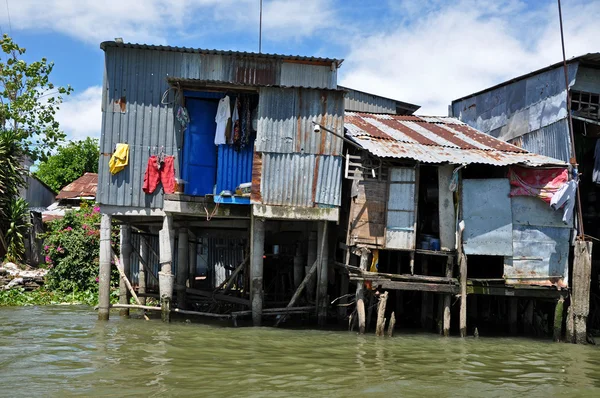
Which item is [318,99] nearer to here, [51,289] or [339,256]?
[339,256]

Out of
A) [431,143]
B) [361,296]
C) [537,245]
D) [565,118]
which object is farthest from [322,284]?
[565,118]

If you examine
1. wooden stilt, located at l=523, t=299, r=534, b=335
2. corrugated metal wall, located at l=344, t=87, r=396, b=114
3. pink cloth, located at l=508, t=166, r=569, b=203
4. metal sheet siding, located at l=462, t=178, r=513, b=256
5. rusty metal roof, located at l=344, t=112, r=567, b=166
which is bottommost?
wooden stilt, located at l=523, t=299, r=534, b=335

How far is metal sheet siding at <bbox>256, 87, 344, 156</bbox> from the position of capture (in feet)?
49.2

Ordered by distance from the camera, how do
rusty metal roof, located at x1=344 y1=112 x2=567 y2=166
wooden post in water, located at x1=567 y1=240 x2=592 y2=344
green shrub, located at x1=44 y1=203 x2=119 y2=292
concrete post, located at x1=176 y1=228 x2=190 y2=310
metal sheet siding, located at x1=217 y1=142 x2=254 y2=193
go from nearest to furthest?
wooden post in water, located at x1=567 y1=240 x2=592 y2=344 < rusty metal roof, located at x1=344 y1=112 x2=567 y2=166 < metal sheet siding, located at x1=217 y1=142 x2=254 y2=193 < concrete post, located at x1=176 y1=228 x2=190 y2=310 < green shrub, located at x1=44 y1=203 x2=119 y2=292

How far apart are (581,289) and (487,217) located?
259 centimetres

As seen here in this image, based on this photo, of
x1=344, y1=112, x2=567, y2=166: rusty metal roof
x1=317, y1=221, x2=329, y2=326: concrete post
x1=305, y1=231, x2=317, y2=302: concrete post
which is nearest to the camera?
x1=344, y1=112, x2=567, y2=166: rusty metal roof

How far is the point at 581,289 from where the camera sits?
14438 mm

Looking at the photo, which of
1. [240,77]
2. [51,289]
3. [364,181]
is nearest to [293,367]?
[364,181]

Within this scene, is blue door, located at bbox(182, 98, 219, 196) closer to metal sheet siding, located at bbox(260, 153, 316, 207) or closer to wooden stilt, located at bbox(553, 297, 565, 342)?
metal sheet siding, located at bbox(260, 153, 316, 207)

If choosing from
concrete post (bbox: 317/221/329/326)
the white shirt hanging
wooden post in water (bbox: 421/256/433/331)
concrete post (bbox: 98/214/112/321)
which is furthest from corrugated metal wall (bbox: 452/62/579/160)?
concrete post (bbox: 98/214/112/321)

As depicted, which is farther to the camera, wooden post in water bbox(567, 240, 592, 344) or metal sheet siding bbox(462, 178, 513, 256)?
metal sheet siding bbox(462, 178, 513, 256)

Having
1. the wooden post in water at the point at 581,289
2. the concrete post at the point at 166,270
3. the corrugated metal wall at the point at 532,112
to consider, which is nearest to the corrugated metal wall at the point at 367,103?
the corrugated metal wall at the point at 532,112

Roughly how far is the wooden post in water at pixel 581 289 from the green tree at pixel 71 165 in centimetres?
3267

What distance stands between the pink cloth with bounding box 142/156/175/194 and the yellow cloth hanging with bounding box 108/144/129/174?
0.55 meters
